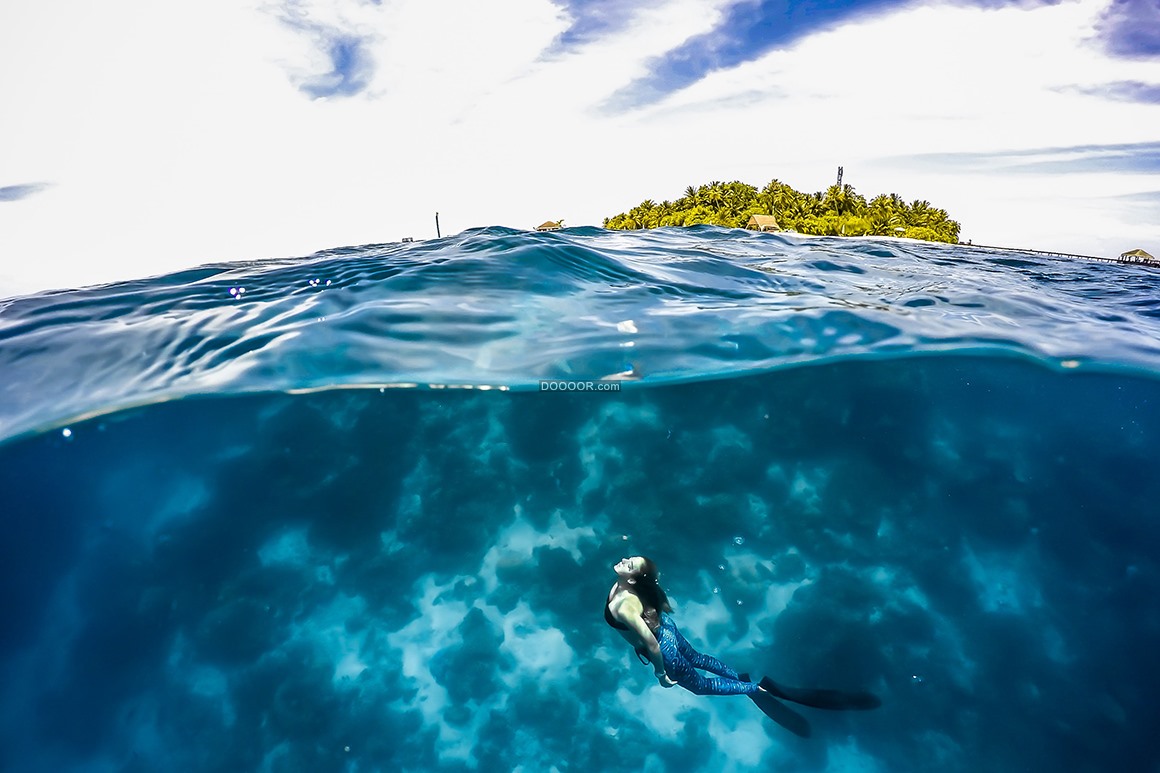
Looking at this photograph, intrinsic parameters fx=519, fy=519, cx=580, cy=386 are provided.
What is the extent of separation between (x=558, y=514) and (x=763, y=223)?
4734 cm

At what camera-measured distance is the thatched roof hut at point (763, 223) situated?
4877cm

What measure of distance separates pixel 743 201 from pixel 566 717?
59740 mm

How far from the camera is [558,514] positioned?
903cm

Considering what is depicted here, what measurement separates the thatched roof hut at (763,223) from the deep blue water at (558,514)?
4148cm

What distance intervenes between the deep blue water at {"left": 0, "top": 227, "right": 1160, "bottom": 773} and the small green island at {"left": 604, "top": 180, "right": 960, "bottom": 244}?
4243 centimetres

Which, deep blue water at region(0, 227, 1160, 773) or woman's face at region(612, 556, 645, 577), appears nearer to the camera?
woman's face at region(612, 556, 645, 577)

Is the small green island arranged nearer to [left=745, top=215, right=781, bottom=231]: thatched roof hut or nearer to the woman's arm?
[left=745, top=215, right=781, bottom=231]: thatched roof hut

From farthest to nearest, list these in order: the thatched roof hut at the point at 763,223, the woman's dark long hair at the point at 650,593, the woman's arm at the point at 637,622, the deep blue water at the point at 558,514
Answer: the thatched roof hut at the point at 763,223 < the deep blue water at the point at 558,514 < the woman's dark long hair at the point at 650,593 < the woman's arm at the point at 637,622

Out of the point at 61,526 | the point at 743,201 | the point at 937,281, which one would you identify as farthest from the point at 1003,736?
the point at 743,201

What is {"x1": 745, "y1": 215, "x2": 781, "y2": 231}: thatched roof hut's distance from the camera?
48.8 meters

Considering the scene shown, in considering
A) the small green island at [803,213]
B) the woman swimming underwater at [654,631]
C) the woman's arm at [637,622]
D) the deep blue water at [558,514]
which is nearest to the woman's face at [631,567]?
the woman swimming underwater at [654,631]

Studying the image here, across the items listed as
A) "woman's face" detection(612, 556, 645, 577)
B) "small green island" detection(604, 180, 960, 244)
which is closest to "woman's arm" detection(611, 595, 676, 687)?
"woman's face" detection(612, 556, 645, 577)

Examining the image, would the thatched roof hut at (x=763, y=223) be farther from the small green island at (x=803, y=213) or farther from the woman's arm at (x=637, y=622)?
the woman's arm at (x=637, y=622)

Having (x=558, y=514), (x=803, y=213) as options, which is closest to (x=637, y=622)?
(x=558, y=514)
